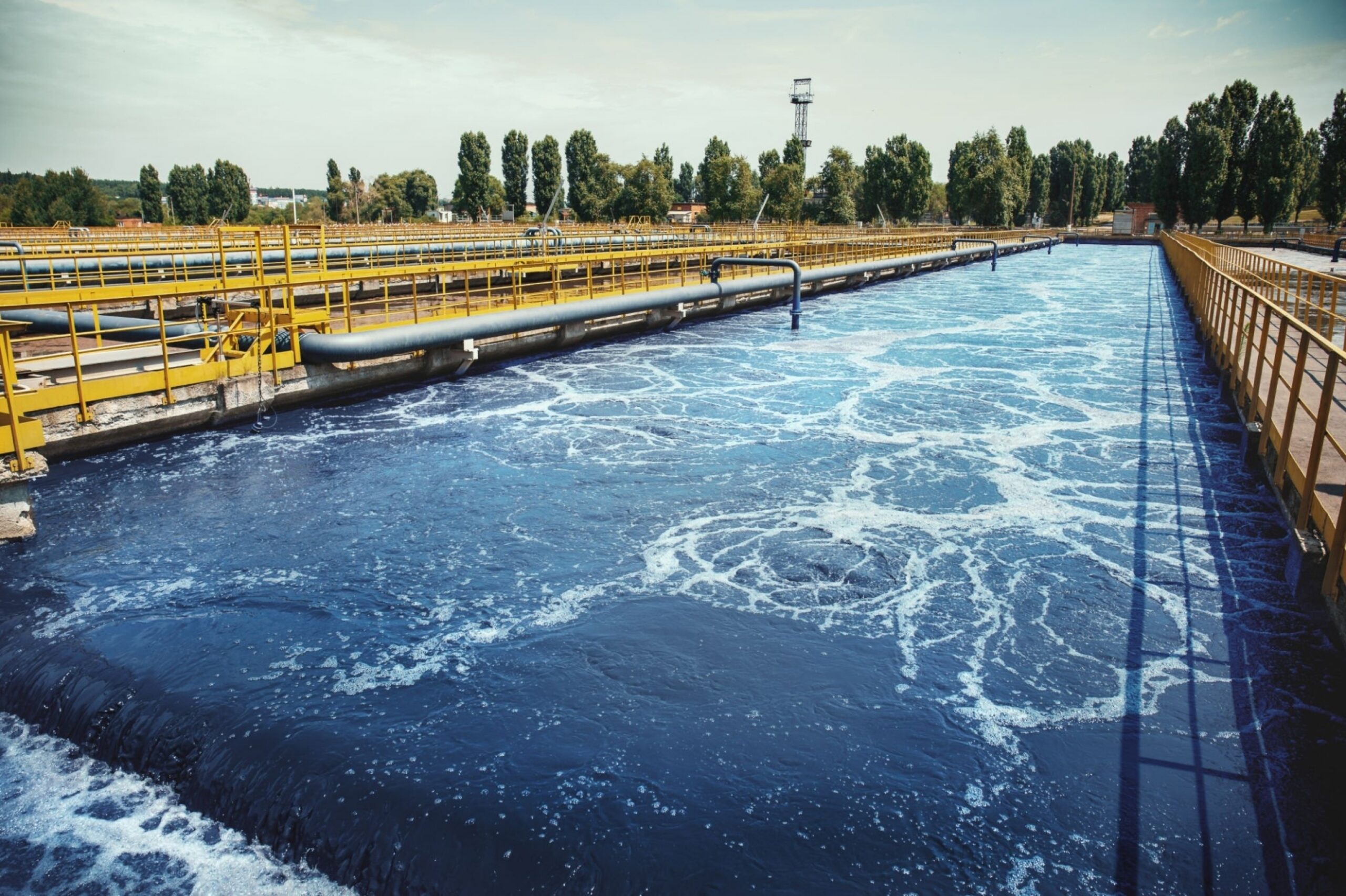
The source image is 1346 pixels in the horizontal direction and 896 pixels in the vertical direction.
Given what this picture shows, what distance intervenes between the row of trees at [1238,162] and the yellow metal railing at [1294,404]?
189 ft

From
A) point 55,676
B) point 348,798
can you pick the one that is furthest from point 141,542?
point 348,798

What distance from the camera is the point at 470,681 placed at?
586 cm

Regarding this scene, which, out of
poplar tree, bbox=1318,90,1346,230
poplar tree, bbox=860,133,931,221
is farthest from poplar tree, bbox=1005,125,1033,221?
poplar tree, bbox=1318,90,1346,230

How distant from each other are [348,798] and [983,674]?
3.82 metres

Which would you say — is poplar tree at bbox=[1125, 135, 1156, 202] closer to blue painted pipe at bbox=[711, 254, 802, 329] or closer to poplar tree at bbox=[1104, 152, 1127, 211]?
poplar tree at bbox=[1104, 152, 1127, 211]

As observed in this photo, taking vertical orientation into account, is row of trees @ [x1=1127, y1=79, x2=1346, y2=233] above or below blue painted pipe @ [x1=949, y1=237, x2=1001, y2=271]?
above

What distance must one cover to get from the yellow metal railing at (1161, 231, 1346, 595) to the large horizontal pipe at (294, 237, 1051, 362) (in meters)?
10.8

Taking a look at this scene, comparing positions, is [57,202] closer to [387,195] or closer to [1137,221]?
[387,195]

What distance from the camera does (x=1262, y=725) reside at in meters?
5.39

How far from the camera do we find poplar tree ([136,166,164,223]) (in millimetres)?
73625

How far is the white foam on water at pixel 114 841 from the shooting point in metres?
4.35

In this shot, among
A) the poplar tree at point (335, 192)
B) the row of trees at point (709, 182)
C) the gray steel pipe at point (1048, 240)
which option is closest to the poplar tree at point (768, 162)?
the row of trees at point (709, 182)

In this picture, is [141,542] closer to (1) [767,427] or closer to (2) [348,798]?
(2) [348,798]

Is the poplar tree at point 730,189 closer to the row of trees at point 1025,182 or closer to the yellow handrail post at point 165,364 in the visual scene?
the row of trees at point 1025,182
